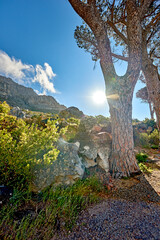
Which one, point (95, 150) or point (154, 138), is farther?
point (154, 138)

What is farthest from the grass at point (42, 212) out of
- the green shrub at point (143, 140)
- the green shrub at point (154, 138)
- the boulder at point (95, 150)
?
the green shrub at point (154, 138)

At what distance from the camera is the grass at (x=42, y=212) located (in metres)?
1.38

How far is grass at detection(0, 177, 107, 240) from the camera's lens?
4.53 feet

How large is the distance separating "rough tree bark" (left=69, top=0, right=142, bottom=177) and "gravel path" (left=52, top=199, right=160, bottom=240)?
114 centimetres

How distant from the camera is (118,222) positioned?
1.65 meters

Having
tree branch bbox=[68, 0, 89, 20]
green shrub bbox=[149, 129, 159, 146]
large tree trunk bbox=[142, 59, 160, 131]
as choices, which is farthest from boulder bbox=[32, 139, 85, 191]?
green shrub bbox=[149, 129, 159, 146]

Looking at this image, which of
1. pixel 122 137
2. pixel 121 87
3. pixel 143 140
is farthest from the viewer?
pixel 143 140

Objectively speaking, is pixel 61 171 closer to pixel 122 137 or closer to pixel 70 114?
pixel 122 137

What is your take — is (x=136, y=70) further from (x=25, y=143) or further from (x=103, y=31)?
(x=25, y=143)

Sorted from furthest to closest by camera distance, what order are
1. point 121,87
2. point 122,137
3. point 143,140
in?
1. point 143,140
2. point 121,87
3. point 122,137

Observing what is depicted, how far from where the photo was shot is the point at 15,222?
1427 millimetres

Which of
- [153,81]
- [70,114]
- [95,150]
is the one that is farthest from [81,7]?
[70,114]

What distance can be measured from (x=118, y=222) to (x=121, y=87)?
11.7 feet

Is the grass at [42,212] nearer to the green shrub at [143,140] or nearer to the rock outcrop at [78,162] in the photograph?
the rock outcrop at [78,162]
